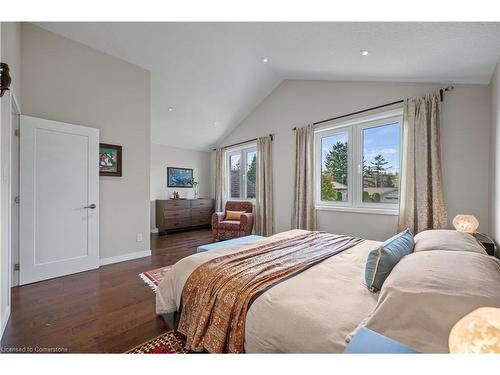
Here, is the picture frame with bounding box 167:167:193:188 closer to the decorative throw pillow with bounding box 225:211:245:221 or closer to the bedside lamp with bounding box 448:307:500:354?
the decorative throw pillow with bounding box 225:211:245:221

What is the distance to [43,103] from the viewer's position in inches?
111

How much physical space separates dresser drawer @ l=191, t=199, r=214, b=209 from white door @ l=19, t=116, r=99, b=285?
300 centimetres

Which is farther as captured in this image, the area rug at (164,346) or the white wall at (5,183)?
the white wall at (5,183)

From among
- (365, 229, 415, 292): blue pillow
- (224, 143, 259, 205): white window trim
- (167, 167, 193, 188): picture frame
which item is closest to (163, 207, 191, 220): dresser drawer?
(167, 167, 193, 188): picture frame

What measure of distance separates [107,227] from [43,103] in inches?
69.9

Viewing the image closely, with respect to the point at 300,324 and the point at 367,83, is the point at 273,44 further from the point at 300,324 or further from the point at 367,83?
the point at 300,324

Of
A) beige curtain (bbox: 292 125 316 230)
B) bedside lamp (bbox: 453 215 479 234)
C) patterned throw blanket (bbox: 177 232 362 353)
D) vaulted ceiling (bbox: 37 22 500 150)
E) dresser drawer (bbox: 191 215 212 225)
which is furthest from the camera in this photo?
dresser drawer (bbox: 191 215 212 225)

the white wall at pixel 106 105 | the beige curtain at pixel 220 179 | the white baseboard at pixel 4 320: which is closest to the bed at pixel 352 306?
the white baseboard at pixel 4 320

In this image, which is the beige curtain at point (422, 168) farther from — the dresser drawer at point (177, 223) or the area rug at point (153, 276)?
the dresser drawer at point (177, 223)

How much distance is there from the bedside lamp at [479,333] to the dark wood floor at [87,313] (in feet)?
5.94

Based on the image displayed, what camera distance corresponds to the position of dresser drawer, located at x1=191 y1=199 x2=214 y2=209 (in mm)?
6080

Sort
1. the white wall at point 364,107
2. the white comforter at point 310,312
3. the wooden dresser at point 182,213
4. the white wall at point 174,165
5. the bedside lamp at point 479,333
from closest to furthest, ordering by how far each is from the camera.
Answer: the bedside lamp at point 479,333
the white comforter at point 310,312
the white wall at point 364,107
the wooden dresser at point 182,213
the white wall at point 174,165

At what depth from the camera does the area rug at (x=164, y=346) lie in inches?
59.2

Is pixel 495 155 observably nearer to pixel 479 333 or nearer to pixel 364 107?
pixel 364 107
